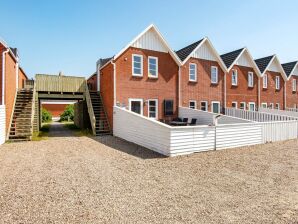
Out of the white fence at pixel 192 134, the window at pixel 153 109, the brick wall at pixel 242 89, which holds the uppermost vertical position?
the brick wall at pixel 242 89

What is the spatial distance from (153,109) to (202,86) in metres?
6.13

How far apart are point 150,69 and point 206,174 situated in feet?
38.9

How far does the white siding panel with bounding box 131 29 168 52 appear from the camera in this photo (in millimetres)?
16703

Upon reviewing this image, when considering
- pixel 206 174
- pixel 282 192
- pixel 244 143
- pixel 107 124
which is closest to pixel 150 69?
pixel 107 124

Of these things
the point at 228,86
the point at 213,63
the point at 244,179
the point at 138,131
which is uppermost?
the point at 213,63

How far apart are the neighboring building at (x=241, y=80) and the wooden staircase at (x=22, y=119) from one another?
1855 cm

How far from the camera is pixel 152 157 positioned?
9414mm

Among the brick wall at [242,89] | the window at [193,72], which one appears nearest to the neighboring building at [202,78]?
the window at [193,72]

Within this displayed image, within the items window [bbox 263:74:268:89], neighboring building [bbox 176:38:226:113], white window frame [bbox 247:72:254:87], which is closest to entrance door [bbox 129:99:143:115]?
neighboring building [bbox 176:38:226:113]

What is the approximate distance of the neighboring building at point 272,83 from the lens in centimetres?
2570

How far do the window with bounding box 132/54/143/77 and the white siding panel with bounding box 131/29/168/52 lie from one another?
0.86 metres

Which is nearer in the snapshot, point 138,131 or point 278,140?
point 138,131

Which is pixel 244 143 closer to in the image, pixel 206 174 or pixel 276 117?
pixel 206 174

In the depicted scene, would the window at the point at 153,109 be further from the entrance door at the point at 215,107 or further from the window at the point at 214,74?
the window at the point at 214,74
